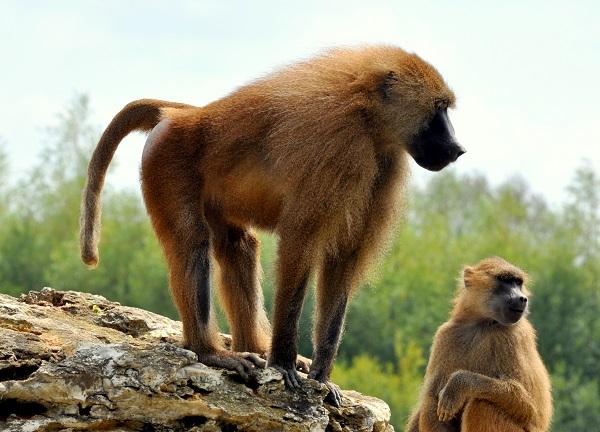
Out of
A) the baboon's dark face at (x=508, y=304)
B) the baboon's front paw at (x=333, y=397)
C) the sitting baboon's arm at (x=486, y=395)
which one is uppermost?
the baboon's dark face at (x=508, y=304)

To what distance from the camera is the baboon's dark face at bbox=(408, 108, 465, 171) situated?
819cm

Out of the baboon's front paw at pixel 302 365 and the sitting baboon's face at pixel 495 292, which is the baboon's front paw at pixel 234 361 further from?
the sitting baboon's face at pixel 495 292


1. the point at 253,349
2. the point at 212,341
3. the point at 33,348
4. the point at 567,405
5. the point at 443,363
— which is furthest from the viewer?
the point at 567,405

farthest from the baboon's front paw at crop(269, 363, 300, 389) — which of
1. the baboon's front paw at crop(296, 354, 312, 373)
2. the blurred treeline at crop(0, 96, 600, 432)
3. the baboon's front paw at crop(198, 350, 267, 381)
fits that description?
the blurred treeline at crop(0, 96, 600, 432)

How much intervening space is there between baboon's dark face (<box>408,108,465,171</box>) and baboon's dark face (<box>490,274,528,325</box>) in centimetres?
259

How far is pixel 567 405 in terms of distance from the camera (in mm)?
46938

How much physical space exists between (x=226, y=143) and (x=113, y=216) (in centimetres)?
5540

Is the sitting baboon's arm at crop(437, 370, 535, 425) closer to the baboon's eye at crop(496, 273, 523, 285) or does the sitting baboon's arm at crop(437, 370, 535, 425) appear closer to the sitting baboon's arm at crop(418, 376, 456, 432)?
the sitting baboon's arm at crop(418, 376, 456, 432)

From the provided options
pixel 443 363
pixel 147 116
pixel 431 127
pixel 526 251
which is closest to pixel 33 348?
pixel 147 116

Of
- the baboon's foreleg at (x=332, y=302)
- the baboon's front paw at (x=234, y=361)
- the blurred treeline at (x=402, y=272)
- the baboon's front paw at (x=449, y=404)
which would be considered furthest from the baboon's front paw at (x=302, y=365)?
the blurred treeline at (x=402, y=272)

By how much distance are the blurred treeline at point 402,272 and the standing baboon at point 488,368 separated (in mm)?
32177

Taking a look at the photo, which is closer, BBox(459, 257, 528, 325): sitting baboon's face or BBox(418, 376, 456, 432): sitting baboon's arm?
BBox(418, 376, 456, 432): sitting baboon's arm

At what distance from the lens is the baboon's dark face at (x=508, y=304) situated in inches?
406

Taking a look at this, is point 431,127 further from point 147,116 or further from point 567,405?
point 567,405
